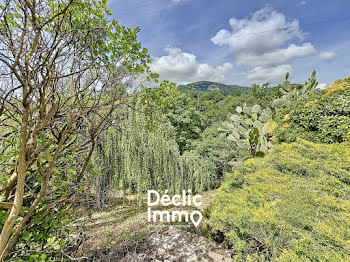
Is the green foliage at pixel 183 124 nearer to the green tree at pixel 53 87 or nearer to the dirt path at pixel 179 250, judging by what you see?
the dirt path at pixel 179 250

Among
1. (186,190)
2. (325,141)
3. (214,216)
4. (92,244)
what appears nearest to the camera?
(214,216)

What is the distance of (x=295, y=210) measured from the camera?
1739 millimetres

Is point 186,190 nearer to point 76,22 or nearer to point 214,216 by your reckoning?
point 214,216

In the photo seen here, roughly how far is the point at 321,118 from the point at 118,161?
4.63 meters

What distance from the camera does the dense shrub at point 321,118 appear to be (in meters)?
3.41

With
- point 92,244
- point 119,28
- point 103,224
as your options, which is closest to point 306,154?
point 119,28

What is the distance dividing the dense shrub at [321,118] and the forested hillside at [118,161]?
0.02 metres

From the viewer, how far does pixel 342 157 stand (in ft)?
8.27

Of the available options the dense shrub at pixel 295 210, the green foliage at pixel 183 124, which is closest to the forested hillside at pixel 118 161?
the dense shrub at pixel 295 210

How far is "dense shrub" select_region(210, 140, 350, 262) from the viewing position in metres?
1.36

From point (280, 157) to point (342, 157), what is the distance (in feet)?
2.48

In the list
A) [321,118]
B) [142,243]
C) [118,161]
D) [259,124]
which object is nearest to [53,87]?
[142,243]

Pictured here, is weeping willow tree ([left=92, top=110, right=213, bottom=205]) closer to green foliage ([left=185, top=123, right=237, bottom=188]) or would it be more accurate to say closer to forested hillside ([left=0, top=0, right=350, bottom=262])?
forested hillside ([left=0, top=0, right=350, bottom=262])

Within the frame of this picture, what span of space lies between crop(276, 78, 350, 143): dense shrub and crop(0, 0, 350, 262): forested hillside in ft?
0.08
